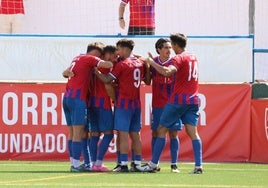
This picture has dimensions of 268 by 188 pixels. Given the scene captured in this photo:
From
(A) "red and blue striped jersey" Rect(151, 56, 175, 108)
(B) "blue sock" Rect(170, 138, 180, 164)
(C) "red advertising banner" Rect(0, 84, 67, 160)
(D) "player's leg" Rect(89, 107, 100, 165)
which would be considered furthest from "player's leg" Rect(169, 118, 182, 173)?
(C) "red advertising banner" Rect(0, 84, 67, 160)

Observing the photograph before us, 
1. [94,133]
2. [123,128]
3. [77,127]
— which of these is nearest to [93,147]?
[94,133]

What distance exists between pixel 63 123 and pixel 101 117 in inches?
110

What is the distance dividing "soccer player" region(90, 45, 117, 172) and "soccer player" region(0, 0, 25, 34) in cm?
559

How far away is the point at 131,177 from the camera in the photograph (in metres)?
15.1

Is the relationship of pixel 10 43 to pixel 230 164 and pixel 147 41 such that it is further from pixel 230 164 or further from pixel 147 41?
pixel 230 164

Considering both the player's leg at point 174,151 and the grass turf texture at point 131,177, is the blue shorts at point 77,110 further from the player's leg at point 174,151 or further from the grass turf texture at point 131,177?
the player's leg at point 174,151

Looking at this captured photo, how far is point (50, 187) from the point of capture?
13.3 meters

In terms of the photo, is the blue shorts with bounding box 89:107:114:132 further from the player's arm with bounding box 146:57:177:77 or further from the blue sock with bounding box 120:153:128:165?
the player's arm with bounding box 146:57:177:77

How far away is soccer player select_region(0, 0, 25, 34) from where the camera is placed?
2173 centimetres

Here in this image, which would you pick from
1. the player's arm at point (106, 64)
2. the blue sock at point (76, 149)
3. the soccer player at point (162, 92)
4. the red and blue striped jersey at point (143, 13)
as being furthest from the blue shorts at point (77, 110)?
the red and blue striped jersey at point (143, 13)

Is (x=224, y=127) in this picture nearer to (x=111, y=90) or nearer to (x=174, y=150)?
(x=174, y=150)

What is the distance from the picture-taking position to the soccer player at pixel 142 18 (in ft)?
67.7

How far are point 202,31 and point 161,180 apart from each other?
7.55m

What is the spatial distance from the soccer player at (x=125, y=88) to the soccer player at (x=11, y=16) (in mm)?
5897
